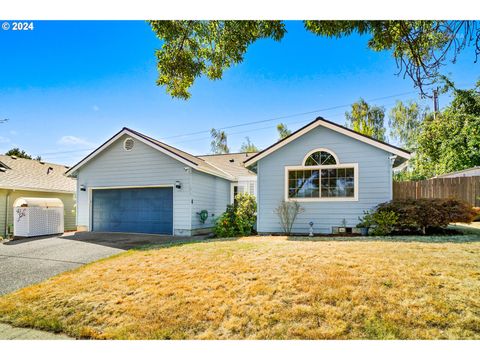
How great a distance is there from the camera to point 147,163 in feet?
32.7

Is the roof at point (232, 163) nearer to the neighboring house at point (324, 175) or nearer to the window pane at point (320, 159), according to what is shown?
the neighboring house at point (324, 175)

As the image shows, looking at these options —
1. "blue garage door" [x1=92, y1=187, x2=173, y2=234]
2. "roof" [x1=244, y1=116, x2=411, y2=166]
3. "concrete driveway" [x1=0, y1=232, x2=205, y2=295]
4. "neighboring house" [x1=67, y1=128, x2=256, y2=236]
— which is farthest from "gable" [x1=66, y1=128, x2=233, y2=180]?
"concrete driveway" [x1=0, y1=232, x2=205, y2=295]

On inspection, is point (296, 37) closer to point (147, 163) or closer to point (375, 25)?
point (375, 25)

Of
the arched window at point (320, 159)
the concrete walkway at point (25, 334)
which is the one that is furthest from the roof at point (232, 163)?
the concrete walkway at point (25, 334)

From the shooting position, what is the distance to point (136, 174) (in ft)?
33.0

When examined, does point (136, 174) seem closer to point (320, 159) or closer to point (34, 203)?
point (34, 203)

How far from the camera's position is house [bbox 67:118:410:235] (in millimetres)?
7789

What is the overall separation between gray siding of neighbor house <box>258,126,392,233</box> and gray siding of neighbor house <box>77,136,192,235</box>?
9.10 feet

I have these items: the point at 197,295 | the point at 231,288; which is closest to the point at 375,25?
the point at 231,288

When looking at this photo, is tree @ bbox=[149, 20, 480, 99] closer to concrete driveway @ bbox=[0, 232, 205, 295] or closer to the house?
concrete driveway @ bbox=[0, 232, 205, 295]

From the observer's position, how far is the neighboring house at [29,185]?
1061 cm

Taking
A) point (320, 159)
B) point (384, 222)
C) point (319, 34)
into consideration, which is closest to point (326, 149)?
point (320, 159)

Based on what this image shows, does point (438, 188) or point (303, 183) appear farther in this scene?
point (438, 188)

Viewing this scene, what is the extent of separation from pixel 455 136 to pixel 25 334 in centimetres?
1171
